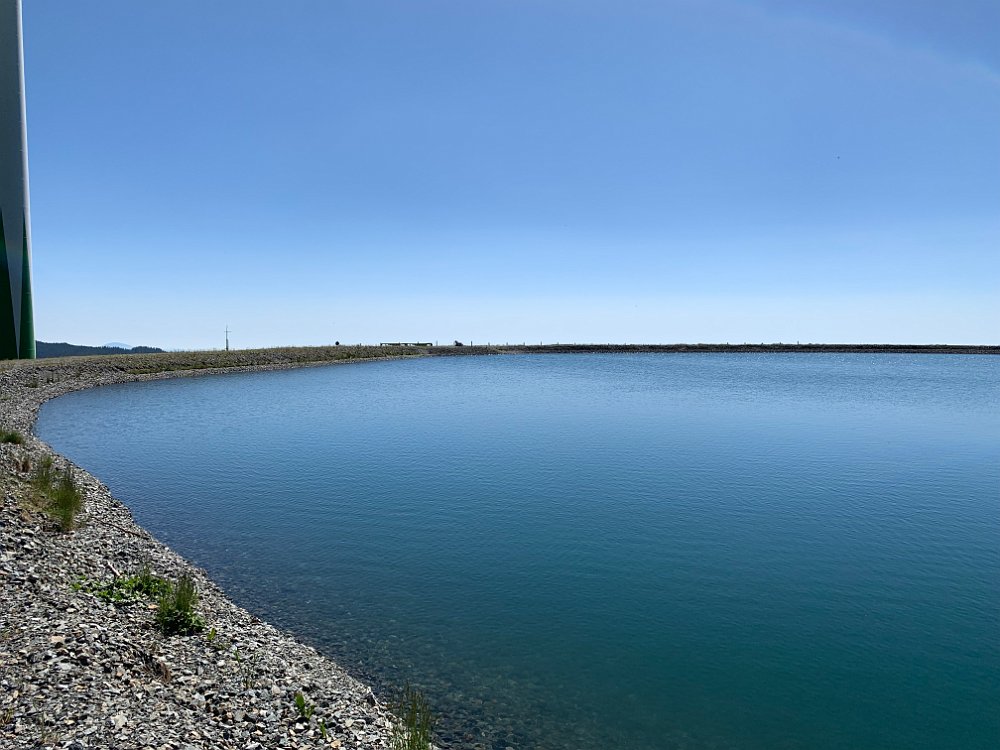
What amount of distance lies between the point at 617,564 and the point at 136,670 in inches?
475

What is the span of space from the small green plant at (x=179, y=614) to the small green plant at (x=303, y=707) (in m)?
3.32

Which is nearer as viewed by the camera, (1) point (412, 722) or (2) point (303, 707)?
(2) point (303, 707)

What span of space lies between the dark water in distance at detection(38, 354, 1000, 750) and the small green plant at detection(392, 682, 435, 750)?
1.11ft

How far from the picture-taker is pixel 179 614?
11477mm

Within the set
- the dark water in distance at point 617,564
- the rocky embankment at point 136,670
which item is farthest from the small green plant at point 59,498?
the dark water in distance at point 617,564

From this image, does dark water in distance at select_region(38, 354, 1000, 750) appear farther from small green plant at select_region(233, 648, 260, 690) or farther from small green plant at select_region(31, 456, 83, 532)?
small green plant at select_region(31, 456, 83, 532)

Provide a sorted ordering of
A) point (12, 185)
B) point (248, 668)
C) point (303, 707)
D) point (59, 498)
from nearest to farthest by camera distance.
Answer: point (303, 707) → point (248, 668) → point (59, 498) → point (12, 185)

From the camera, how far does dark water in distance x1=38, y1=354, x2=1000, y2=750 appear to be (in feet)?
34.8

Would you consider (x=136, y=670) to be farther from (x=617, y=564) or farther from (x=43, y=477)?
(x=43, y=477)

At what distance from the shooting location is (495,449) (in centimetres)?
3441

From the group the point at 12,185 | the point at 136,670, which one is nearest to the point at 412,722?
the point at 136,670

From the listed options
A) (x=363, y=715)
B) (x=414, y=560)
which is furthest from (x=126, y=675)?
(x=414, y=560)

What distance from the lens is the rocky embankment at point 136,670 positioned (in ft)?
25.5

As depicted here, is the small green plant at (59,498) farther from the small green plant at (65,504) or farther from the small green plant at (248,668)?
the small green plant at (248,668)
